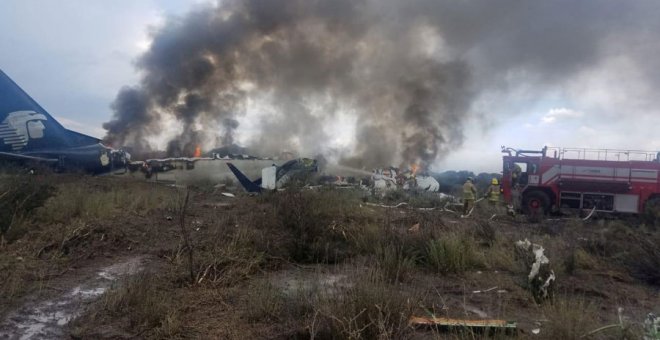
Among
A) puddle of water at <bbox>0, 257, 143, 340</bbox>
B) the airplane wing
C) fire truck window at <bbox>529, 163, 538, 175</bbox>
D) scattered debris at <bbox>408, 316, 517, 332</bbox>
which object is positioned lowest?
puddle of water at <bbox>0, 257, 143, 340</bbox>

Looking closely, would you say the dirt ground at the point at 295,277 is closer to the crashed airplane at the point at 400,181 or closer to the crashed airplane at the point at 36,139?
the crashed airplane at the point at 36,139

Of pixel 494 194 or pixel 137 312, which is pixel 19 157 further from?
pixel 494 194

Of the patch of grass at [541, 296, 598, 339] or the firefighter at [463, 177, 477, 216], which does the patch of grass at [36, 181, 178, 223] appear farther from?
the firefighter at [463, 177, 477, 216]

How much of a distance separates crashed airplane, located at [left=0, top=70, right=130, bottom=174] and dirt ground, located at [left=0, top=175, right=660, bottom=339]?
11.6 meters

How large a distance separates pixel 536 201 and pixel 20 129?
2068cm

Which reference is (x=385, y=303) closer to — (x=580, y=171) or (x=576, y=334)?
(x=576, y=334)

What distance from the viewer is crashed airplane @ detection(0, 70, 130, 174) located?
1898cm

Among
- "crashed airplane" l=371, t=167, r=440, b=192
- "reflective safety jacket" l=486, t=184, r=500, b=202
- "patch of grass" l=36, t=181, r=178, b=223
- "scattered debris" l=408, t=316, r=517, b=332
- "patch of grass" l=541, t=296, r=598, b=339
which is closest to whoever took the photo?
"patch of grass" l=541, t=296, r=598, b=339

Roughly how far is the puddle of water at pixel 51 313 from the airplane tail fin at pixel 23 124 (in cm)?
1652

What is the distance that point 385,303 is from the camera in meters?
3.83

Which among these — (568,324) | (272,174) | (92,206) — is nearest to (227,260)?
(568,324)

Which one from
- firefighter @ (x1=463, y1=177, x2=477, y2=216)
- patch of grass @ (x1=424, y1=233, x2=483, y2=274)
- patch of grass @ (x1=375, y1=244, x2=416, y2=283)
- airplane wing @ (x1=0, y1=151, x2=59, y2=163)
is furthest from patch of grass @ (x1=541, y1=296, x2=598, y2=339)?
airplane wing @ (x1=0, y1=151, x2=59, y2=163)

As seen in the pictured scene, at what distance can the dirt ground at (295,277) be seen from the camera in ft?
13.1

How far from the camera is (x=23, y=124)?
19422 mm
